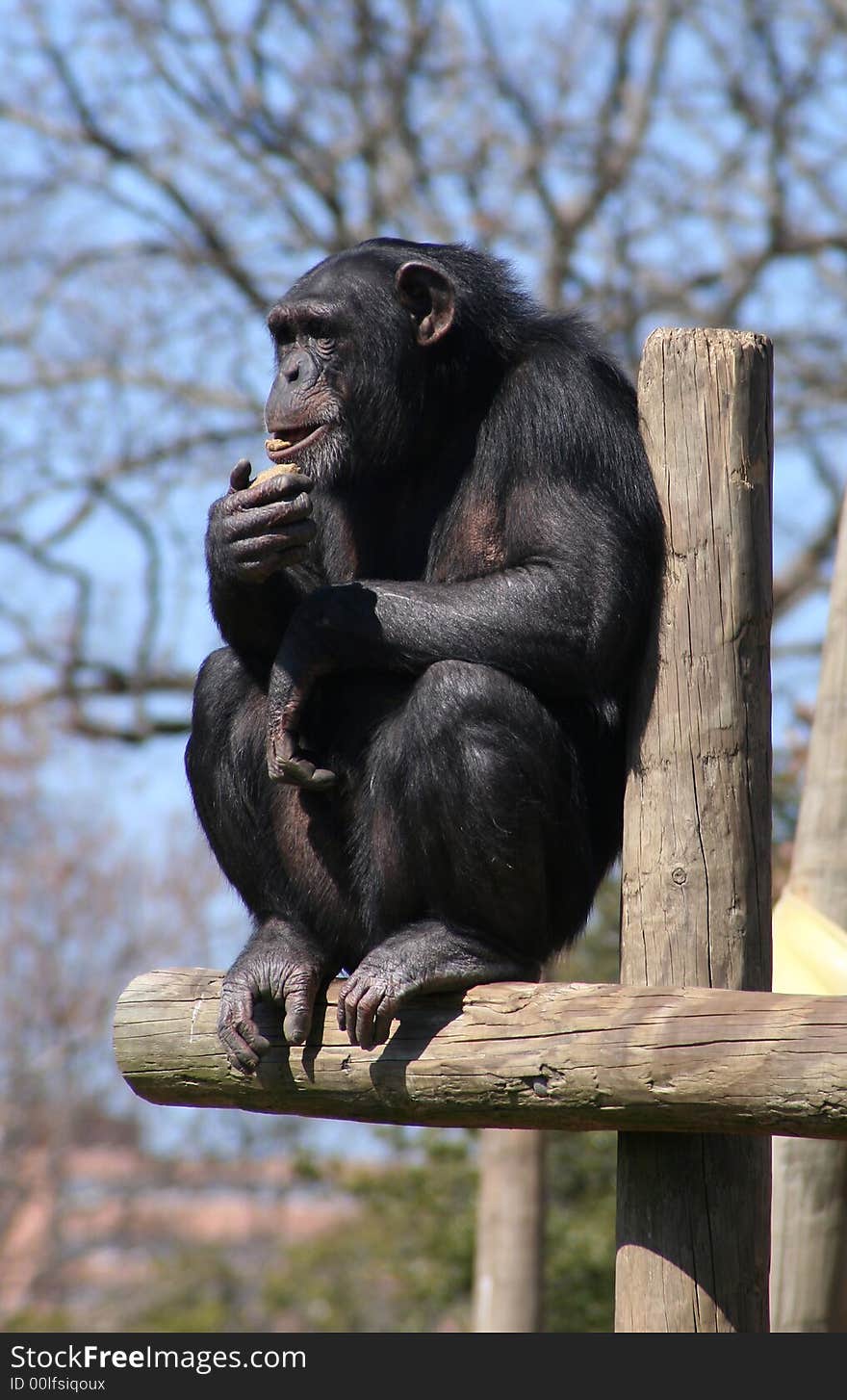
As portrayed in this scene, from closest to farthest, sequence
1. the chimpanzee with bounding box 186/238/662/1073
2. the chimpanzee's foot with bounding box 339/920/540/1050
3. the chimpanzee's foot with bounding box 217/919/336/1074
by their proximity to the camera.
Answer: the chimpanzee's foot with bounding box 339/920/540/1050 → the chimpanzee with bounding box 186/238/662/1073 → the chimpanzee's foot with bounding box 217/919/336/1074

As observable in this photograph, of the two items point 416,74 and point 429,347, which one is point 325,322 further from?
point 416,74

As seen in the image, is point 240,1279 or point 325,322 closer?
point 325,322

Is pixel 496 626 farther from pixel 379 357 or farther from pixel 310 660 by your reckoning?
pixel 379 357

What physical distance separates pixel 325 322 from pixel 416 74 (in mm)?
8492

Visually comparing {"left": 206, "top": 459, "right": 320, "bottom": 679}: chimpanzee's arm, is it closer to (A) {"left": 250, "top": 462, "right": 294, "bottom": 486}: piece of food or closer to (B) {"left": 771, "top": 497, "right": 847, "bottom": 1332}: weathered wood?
(A) {"left": 250, "top": 462, "right": 294, "bottom": 486}: piece of food

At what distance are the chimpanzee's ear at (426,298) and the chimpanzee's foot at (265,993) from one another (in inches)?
64.8

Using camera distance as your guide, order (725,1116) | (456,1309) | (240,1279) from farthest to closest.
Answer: (240,1279), (456,1309), (725,1116)

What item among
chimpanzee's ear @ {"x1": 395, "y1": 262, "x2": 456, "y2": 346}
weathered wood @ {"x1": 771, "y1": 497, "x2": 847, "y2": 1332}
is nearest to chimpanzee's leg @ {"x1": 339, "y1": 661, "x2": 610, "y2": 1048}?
chimpanzee's ear @ {"x1": 395, "y1": 262, "x2": 456, "y2": 346}

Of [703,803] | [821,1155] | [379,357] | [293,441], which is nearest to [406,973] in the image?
[703,803]

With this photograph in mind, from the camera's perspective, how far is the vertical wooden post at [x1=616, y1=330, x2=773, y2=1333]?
3.24 m

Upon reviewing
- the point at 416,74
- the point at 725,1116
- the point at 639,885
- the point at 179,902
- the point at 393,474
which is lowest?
the point at 725,1116

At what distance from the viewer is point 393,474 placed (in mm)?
4098

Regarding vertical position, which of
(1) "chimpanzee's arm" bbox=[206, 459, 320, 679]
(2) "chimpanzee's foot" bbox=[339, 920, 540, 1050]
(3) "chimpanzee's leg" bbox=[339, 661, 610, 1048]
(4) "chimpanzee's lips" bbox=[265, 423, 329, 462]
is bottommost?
(2) "chimpanzee's foot" bbox=[339, 920, 540, 1050]
